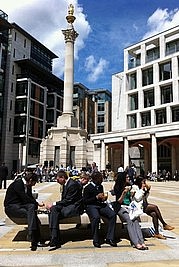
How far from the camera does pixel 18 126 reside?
66312 millimetres

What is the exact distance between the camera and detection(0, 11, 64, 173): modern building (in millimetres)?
64062

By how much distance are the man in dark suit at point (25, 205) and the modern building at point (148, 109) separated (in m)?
37.9

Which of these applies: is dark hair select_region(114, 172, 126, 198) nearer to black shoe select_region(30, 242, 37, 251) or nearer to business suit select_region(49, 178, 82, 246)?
business suit select_region(49, 178, 82, 246)

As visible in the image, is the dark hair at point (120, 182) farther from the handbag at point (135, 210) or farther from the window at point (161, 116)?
the window at point (161, 116)

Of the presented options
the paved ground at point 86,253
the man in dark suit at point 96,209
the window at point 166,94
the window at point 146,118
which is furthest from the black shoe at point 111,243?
the window at point 146,118

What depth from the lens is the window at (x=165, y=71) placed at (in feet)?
170

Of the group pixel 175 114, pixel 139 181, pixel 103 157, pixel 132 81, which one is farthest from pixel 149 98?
pixel 139 181

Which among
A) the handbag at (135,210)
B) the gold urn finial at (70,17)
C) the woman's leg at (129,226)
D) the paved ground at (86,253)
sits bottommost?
the paved ground at (86,253)

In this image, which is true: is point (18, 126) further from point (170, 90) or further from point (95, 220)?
point (95, 220)

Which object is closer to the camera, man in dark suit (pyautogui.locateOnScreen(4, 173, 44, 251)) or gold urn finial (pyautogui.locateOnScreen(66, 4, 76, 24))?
man in dark suit (pyautogui.locateOnScreen(4, 173, 44, 251))

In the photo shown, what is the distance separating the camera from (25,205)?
20.9 feet

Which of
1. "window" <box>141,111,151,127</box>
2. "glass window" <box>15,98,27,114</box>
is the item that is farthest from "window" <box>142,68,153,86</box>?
"glass window" <box>15,98,27,114</box>

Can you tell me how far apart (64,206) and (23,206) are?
32.6 inches

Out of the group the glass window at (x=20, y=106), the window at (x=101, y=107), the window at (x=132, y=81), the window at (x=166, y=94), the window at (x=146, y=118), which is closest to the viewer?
the window at (x=166, y=94)
